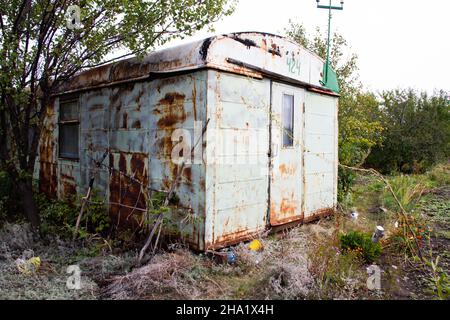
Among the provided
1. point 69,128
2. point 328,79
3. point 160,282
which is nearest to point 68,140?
point 69,128

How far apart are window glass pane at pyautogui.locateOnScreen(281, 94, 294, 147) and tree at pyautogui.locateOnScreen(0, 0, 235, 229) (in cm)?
180

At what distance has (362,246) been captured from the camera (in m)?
4.85

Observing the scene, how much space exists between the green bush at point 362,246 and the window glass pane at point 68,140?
5.28 m

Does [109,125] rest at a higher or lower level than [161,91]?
lower

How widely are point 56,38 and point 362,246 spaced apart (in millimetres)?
5417

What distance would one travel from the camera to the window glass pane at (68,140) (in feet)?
22.5

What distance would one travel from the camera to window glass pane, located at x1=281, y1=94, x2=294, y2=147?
5.90 m

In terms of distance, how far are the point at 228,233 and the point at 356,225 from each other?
3126 millimetres

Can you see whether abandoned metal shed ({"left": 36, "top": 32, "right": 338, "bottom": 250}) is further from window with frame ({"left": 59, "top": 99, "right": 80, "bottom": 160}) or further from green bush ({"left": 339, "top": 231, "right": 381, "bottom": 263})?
green bush ({"left": 339, "top": 231, "right": 381, "bottom": 263})

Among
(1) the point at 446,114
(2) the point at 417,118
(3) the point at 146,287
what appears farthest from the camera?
(1) the point at 446,114

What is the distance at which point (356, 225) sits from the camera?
21.9 feet

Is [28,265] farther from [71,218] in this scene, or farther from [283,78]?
[283,78]
